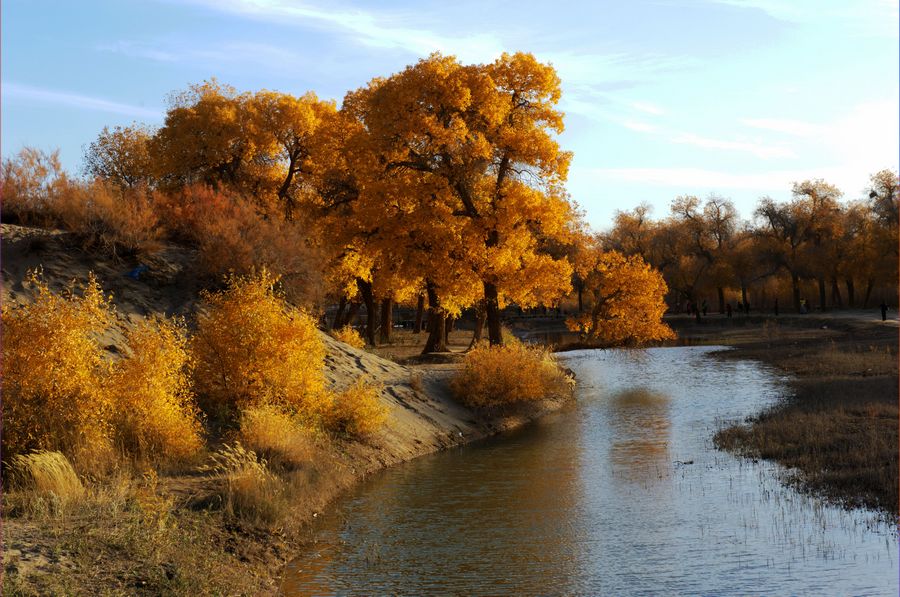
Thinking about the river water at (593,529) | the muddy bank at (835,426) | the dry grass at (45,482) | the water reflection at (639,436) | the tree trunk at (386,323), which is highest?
the tree trunk at (386,323)

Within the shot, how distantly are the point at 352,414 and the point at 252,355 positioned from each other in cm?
336

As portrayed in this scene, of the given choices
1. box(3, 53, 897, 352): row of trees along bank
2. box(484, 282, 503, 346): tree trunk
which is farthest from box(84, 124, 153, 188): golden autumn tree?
box(484, 282, 503, 346): tree trunk

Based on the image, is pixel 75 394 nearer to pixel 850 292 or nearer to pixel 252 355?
pixel 252 355

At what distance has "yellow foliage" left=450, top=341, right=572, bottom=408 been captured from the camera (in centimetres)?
3086

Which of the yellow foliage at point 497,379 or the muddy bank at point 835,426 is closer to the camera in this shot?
the muddy bank at point 835,426

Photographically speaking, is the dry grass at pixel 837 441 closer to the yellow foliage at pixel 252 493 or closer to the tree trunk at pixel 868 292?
the yellow foliage at pixel 252 493

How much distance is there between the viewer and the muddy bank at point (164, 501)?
11.7m

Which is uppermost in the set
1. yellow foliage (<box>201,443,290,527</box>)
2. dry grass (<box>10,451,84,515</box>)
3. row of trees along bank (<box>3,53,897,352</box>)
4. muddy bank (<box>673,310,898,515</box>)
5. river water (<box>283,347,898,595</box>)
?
row of trees along bank (<box>3,53,897,352</box>)

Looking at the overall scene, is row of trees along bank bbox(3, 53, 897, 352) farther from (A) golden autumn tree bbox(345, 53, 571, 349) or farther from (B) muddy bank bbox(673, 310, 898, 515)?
(B) muddy bank bbox(673, 310, 898, 515)

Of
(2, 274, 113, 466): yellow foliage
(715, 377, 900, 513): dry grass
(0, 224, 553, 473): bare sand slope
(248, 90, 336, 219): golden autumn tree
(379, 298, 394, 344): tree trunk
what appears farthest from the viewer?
(379, 298, 394, 344): tree trunk

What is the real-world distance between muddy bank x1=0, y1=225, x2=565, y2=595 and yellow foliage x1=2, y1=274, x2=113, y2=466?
1.25 m

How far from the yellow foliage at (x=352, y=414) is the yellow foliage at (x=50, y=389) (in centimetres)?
707

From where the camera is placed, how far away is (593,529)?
642 inches

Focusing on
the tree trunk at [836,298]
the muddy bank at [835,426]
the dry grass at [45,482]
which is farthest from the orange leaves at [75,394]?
the tree trunk at [836,298]
